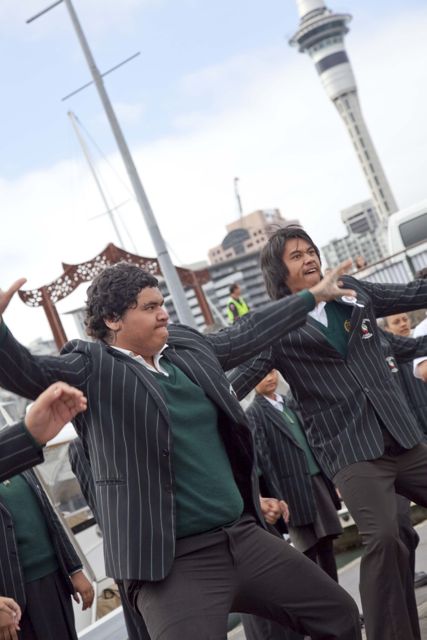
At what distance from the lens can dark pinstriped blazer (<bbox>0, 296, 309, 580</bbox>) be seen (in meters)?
3.39

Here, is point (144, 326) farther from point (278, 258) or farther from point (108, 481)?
point (278, 258)

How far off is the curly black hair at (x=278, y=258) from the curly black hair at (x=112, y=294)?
3.91 ft

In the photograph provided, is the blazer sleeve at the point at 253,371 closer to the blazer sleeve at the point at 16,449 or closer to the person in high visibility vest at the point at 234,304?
the blazer sleeve at the point at 16,449

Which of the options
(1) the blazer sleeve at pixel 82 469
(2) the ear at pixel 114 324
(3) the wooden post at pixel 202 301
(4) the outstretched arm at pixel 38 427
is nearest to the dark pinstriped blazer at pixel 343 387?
(2) the ear at pixel 114 324

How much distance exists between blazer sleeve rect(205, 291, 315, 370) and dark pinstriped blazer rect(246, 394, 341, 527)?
2374 millimetres

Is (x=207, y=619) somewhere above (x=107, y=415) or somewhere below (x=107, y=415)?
below

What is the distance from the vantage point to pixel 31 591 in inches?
195

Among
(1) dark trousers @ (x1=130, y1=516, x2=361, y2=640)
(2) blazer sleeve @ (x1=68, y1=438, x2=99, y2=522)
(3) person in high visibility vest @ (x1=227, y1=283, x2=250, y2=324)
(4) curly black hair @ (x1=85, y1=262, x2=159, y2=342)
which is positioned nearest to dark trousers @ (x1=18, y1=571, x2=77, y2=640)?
(2) blazer sleeve @ (x1=68, y1=438, x2=99, y2=522)

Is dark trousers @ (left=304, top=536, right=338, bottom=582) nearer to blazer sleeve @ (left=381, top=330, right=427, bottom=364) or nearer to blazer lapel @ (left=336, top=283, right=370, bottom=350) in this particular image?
blazer sleeve @ (left=381, top=330, right=427, bottom=364)

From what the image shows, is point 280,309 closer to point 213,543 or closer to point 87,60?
point 213,543

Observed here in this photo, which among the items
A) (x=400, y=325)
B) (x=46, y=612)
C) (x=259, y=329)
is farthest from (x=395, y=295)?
(x=400, y=325)

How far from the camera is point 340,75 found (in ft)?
536

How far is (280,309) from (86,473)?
2375mm

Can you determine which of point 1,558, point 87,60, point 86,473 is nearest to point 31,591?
point 1,558
